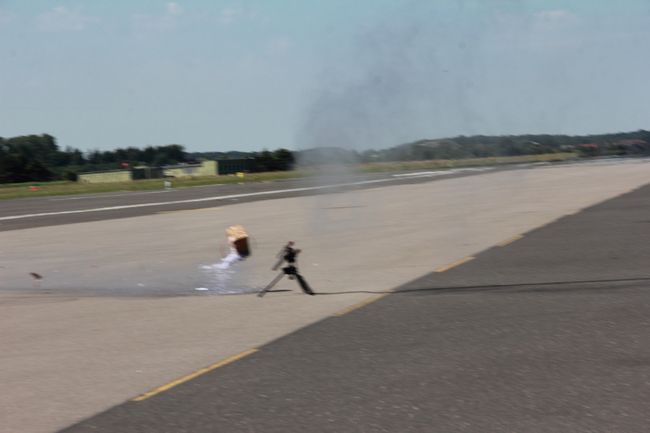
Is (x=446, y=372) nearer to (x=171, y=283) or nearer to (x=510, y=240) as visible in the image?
(x=171, y=283)

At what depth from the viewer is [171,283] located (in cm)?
1389

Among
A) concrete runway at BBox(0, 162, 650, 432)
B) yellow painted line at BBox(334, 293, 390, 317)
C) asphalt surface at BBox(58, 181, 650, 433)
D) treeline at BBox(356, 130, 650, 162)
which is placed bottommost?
concrete runway at BBox(0, 162, 650, 432)

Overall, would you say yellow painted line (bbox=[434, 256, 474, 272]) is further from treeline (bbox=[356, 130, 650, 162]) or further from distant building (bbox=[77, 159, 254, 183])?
distant building (bbox=[77, 159, 254, 183])

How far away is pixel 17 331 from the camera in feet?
33.0

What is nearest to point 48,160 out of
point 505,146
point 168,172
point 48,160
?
point 48,160

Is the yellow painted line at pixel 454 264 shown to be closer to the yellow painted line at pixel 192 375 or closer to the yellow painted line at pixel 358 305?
the yellow painted line at pixel 358 305

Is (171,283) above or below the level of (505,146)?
below

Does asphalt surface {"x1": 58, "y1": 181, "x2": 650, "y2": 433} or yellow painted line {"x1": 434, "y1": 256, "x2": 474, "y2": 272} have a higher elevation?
asphalt surface {"x1": 58, "y1": 181, "x2": 650, "y2": 433}

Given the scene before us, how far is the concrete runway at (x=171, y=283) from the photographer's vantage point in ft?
25.6

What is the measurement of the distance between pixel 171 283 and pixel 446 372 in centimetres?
752

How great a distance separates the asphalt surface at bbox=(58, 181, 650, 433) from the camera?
606 centimetres

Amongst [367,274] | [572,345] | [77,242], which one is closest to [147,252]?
[77,242]

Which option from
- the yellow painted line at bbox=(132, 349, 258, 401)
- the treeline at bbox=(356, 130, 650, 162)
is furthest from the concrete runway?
the treeline at bbox=(356, 130, 650, 162)

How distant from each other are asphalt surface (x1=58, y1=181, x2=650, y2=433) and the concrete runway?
0.49 meters
